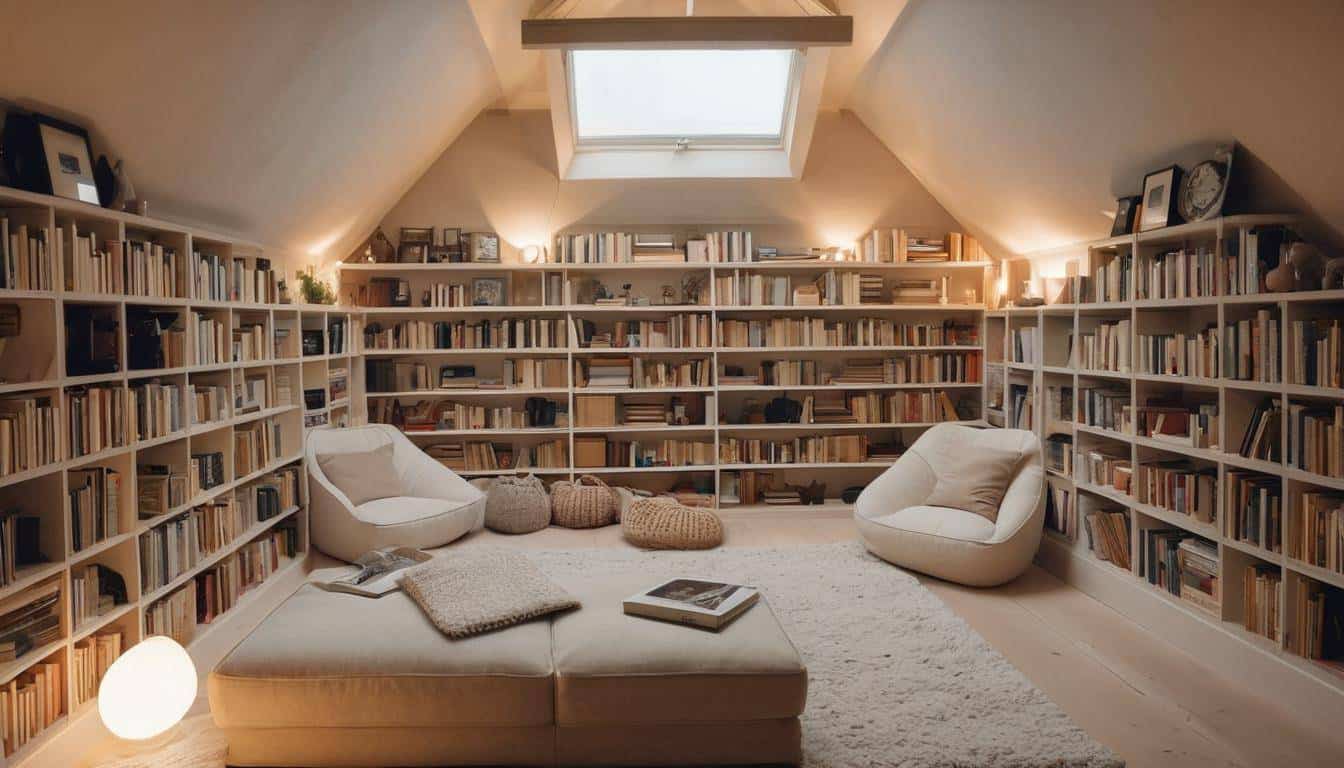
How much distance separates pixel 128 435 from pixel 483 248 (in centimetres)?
349

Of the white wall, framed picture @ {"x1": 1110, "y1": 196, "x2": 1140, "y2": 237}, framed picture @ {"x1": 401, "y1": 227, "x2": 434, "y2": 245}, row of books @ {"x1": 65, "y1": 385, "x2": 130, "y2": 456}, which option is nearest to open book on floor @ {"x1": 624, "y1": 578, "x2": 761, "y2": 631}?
row of books @ {"x1": 65, "y1": 385, "x2": 130, "y2": 456}

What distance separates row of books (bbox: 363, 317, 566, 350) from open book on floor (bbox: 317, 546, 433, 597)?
2835 millimetres

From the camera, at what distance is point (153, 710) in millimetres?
2887

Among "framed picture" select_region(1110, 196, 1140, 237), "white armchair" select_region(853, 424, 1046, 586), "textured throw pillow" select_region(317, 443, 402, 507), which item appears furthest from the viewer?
"textured throw pillow" select_region(317, 443, 402, 507)

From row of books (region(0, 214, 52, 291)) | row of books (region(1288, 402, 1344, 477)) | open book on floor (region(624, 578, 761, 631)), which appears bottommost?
open book on floor (region(624, 578, 761, 631))

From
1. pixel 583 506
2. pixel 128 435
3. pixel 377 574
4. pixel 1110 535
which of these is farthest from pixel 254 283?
pixel 1110 535

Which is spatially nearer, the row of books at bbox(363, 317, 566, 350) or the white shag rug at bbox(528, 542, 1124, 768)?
the white shag rug at bbox(528, 542, 1124, 768)

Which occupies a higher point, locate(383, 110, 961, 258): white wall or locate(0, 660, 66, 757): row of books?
locate(383, 110, 961, 258): white wall

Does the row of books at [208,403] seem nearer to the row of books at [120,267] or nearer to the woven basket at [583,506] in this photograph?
the row of books at [120,267]

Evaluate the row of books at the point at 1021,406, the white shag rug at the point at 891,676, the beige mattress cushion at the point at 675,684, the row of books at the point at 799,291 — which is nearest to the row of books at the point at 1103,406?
the row of books at the point at 1021,406

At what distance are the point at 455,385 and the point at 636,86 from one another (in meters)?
2.64

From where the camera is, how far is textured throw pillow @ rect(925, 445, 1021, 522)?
4.98m

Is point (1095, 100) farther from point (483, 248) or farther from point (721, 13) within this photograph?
point (483, 248)

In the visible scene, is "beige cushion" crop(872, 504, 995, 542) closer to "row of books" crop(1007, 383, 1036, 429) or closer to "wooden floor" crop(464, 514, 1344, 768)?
"wooden floor" crop(464, 514, 1344, 768)
